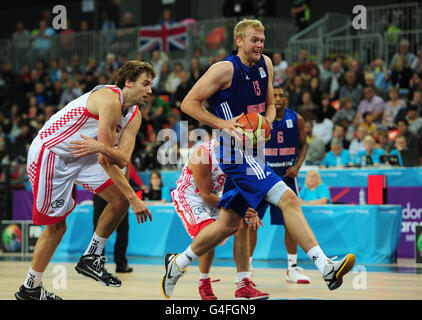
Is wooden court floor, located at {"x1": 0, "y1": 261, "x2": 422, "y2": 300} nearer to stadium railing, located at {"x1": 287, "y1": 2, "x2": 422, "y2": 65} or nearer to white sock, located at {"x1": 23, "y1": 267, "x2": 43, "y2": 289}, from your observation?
white sock, located at {"x1": 23, "y1": 267, "x2": 43, "y2": 289}

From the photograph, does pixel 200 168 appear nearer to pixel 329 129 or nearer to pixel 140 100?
pixel 140 100

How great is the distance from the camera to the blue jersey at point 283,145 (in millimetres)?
8438

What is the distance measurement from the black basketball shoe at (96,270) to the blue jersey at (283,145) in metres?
2.86

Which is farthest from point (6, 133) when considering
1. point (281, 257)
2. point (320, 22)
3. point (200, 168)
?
point (200, 168)

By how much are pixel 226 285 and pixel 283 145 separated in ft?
5.98

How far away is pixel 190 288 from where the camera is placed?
7.41 m

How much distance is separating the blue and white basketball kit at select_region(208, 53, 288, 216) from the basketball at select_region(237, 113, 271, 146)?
13 centimetres

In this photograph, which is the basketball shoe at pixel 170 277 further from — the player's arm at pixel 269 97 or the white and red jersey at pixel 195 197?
the player's arm at pixel 269 97

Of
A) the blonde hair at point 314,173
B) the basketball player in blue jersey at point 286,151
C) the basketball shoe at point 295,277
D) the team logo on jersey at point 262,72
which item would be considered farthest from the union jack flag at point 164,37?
the team logo on jersey at point 262,72

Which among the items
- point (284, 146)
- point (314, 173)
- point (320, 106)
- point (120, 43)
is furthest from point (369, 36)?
point (284, 146)

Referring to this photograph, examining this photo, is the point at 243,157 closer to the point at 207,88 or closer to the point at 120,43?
the point at 207,88

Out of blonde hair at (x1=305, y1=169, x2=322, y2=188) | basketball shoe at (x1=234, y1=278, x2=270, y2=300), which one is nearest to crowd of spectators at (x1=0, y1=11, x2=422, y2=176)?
blonde hair at (x1=305, y1=169, x2=322, y2=188)

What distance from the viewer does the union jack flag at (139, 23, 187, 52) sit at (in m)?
20.4

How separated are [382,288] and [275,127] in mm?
2385
